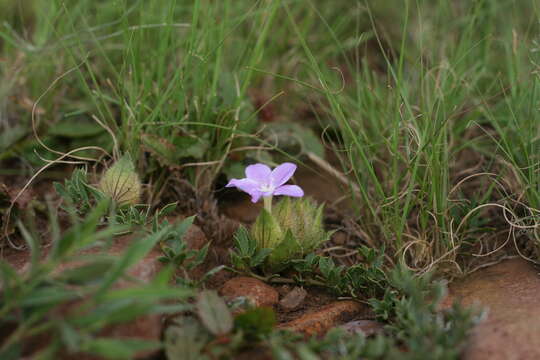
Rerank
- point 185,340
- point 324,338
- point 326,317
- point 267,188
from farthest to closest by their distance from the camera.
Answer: point 267,188
point 326,317
point 324,338
point 185,340

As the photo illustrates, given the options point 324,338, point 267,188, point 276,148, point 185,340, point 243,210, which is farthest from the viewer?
point 243,210

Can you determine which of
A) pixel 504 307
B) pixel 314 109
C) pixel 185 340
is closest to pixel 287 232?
pixel 185 340

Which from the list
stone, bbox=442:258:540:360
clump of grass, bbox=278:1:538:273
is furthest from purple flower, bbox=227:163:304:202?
stone, bbox=442:258:540:360

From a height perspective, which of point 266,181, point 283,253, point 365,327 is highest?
point 266,181

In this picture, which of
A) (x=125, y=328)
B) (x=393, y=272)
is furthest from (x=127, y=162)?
(x=393, y=272)

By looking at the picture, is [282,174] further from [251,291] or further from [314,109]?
[314,109]

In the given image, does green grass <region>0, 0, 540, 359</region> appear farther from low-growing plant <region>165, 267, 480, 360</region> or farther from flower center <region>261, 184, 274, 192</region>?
flower center <region>261, 184, 274, 192</region>
